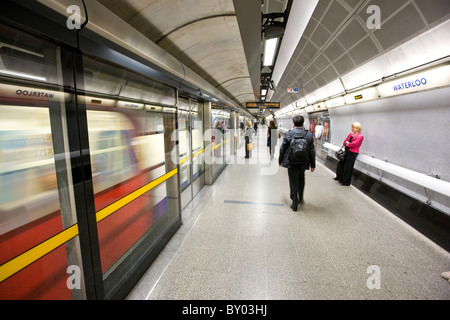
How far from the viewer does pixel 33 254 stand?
122 centimetres

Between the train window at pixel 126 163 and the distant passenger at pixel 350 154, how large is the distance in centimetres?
460

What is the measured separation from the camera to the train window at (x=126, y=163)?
87.7 inches

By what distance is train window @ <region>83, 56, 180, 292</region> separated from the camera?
7.31ft

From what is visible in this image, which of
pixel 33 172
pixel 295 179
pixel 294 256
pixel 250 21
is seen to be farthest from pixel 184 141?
pixel 294 256

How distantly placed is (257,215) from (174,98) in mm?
2573

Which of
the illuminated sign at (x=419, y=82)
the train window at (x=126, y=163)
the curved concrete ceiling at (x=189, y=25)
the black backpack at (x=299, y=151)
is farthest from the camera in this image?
the black backpack at (x=299, y=151)

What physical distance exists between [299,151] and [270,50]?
237 centimetres

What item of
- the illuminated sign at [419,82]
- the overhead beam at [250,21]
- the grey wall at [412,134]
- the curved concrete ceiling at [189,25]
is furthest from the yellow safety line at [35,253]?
the grey wall at [412,134]

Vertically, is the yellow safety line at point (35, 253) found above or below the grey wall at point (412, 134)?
below

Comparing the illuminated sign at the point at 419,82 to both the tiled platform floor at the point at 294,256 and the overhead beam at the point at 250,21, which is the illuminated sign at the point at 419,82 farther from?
the overhead beam at the point at 250,21

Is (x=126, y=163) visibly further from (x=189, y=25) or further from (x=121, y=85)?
(x=189, y=25)

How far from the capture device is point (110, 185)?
154 inches
